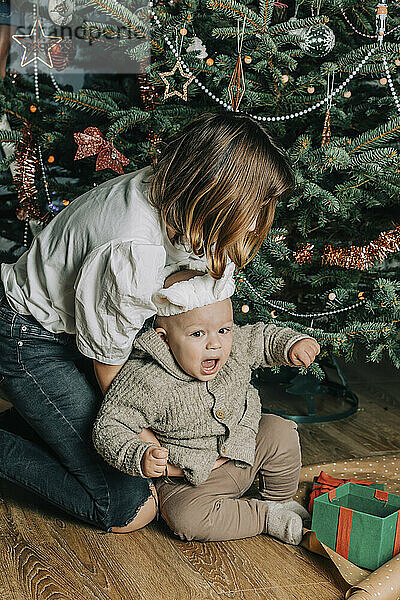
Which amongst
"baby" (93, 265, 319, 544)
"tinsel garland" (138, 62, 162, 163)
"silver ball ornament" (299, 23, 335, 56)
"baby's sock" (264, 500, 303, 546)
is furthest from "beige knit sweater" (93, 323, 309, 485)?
"silver ball ornament" (299, 23, 335, 56)

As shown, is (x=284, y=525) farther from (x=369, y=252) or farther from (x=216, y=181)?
(x=369, y=252)

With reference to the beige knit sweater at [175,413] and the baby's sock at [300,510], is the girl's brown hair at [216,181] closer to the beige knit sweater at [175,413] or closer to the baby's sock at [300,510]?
the beige knit sweater at [175,413]

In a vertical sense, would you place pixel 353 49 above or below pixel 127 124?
above

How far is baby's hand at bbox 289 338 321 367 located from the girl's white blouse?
28 cm

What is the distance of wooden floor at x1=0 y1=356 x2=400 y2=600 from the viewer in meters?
1.18

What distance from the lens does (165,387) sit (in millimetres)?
1355

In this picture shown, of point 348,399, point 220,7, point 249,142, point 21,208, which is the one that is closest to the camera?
point 249,142

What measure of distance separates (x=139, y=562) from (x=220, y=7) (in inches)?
48.9

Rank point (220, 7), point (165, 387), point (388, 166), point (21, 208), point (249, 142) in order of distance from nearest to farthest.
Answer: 1. point (249, 142)
2. point (165, 387)
3. point (220, 7)
4. point (388, 166)
5. point (21, 208)

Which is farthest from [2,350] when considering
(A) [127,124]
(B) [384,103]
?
(B) [384,103]

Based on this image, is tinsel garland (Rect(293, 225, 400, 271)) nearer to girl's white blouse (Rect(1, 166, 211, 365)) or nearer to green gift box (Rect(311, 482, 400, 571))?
girl's white blouse (Rect(1, 166, 211, 365))

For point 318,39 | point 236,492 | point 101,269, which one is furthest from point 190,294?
point 318,39

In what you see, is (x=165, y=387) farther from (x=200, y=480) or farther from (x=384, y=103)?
(x=384, y=103)

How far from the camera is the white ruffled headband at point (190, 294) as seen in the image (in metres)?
1.32
